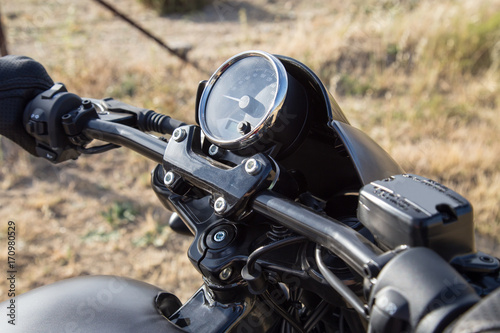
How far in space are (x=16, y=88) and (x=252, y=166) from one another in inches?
30.7

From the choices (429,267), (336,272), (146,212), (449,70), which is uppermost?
(429,267)

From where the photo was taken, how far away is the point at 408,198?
0.72 m

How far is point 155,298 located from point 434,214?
2.23ft

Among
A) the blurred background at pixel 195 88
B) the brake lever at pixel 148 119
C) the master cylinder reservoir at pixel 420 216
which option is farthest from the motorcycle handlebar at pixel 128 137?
the blurred background at pixel 195 88

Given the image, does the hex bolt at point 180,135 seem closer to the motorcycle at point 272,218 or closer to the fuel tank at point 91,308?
the motorcycle at point 272,218

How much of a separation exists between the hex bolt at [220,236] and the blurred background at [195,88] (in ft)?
6.74

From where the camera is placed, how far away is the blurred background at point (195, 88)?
129 inches

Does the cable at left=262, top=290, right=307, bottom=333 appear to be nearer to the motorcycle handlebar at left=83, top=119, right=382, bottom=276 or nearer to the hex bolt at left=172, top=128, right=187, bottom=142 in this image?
the motorcycle handlebar at left=83, top=119, right=382, bottom=276

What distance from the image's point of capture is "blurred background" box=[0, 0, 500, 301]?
3.29 meters

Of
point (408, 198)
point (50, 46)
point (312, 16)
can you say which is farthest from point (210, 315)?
point (312, 16)

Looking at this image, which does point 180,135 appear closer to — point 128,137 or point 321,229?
point 128,137

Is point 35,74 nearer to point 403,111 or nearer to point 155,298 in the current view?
point 155,298

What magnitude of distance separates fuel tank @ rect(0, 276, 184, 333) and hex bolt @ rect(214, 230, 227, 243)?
0.20 metres

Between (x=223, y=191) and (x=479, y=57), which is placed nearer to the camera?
(x=223, y=191)
